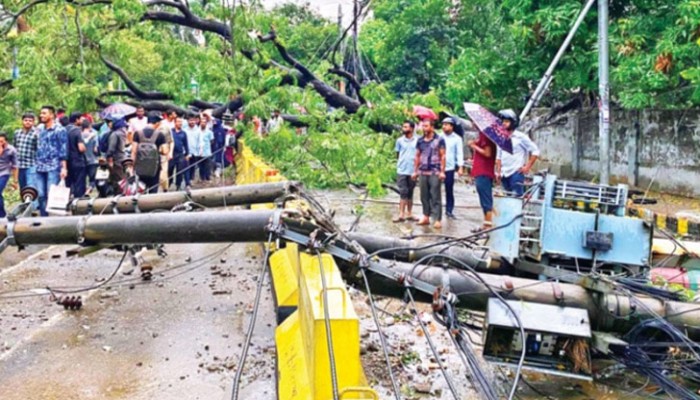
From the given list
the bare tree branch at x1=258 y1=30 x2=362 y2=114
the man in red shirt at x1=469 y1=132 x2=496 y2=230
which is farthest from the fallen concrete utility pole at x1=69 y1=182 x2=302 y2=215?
the bare tree branch at x1=258 y1=30 x2=362 y2=114

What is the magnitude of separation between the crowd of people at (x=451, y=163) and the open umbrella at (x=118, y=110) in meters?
5.81

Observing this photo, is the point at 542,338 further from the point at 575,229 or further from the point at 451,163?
the point at 451,163

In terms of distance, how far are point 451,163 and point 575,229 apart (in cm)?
623

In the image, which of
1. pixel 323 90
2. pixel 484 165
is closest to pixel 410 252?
pixel 484 165

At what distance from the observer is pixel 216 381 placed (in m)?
5.36

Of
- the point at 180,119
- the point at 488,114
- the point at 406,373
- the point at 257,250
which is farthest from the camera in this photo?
the point at 180,119

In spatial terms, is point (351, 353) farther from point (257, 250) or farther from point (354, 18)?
point (354, 18)

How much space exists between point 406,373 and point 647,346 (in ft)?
5.69

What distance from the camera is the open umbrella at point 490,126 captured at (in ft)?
29.2

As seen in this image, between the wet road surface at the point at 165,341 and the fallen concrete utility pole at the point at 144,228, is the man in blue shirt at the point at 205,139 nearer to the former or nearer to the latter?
the wet road surface at the point at 165,341

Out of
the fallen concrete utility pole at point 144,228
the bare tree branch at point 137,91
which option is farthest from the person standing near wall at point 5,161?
the fallen concrete utility pole at point 144,228

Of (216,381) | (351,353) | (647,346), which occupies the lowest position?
(216,381)

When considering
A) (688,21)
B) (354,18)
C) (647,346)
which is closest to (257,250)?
(354,18)

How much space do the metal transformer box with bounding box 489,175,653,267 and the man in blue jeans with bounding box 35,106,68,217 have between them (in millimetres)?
7697
